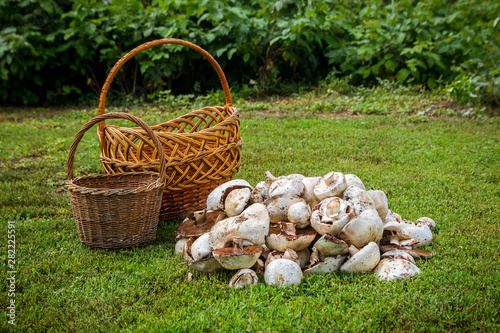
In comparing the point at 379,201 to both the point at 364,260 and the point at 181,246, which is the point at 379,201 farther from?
the point at 181,246

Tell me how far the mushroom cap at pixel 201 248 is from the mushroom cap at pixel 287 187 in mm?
518

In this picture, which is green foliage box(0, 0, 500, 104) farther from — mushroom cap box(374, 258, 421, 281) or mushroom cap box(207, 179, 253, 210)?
mushroom cap box(374, 258, 421, 281)

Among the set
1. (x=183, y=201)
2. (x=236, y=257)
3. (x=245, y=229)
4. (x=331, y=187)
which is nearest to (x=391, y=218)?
(x=331, y=187)

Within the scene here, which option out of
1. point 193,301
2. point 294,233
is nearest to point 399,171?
point 294,233

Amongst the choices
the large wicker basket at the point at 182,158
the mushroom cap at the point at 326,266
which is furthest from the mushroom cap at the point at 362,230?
the large wicker basket at the point at 182,158

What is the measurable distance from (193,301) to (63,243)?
117 centimetres

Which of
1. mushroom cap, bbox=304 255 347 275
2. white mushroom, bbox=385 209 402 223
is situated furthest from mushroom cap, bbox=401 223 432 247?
mushroom cap, bbox=304 255 347 275

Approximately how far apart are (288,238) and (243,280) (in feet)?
1.13

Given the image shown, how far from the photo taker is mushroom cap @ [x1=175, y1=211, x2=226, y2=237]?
2545mm

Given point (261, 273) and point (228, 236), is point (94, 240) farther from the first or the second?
point (261, 273)

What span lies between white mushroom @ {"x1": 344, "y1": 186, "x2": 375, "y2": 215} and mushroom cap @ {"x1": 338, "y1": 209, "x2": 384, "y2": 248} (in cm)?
8

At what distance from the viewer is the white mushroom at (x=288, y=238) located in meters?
2.28

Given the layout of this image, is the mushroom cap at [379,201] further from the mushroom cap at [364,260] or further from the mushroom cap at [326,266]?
the mushroom cap at [326,266]

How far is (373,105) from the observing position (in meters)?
6.42
